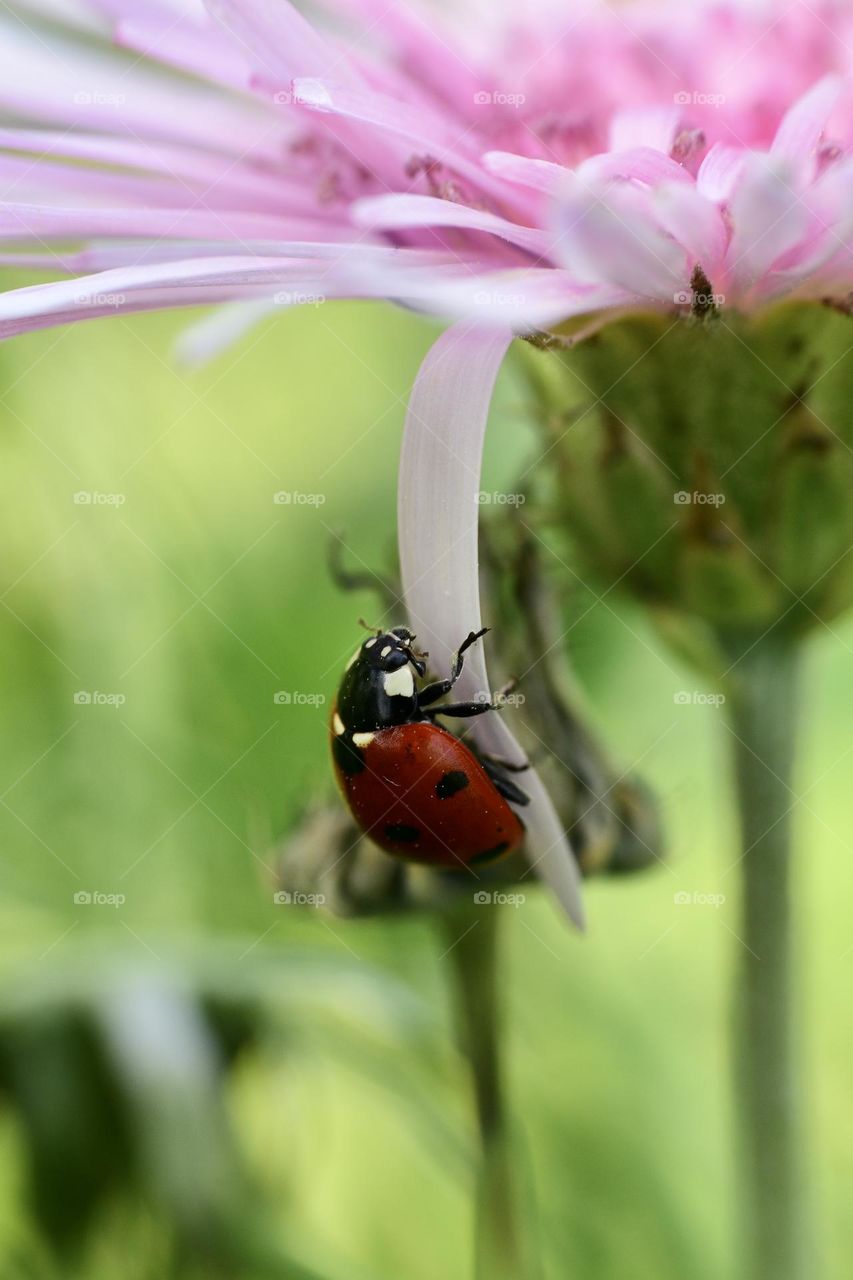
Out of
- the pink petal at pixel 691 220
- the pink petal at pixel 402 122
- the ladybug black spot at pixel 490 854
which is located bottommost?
the ladybug black spot at pixel 490 854

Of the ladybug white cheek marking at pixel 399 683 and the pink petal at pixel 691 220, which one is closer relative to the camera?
the pink petal at pixel 691 220

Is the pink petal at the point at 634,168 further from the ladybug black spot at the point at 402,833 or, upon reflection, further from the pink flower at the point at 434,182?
the ladybug black spot at the point at 402,833

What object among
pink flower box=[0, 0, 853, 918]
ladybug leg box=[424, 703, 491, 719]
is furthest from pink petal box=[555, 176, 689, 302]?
ladybug leg box=[424, 703, 491, 719]

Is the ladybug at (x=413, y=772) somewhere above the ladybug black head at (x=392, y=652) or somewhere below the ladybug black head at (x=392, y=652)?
below

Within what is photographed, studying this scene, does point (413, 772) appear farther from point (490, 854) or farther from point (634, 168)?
point (634, 168)

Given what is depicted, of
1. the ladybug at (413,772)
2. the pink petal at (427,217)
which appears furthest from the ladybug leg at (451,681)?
the pink petal at (427,217)

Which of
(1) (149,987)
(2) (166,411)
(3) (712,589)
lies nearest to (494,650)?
(3) (712,589)

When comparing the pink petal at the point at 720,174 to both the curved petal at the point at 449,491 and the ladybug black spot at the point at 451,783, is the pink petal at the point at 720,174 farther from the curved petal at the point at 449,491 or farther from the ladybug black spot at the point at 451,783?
the ladybug black spot at the point at 451,783

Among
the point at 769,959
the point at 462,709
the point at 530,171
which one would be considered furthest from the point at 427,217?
the point at 769,959
